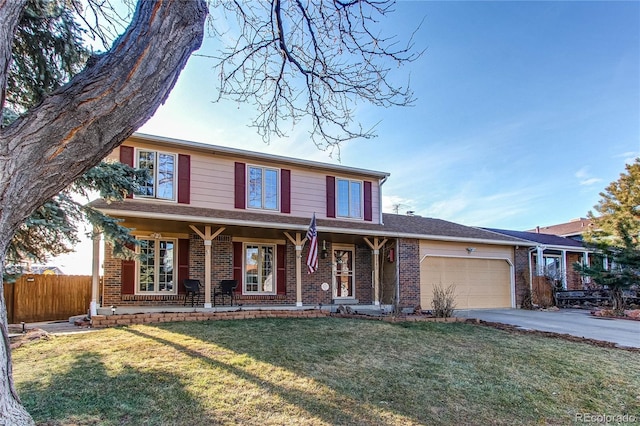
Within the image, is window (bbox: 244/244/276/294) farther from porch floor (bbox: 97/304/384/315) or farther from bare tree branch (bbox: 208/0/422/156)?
bare tree branch (bbox: 208/0/422/156)

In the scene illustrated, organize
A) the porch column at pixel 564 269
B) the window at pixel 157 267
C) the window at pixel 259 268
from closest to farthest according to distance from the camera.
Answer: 1. the window at pixel 157 267
2. the window at pixel 259 268
3. the porch column at pixel 564 269

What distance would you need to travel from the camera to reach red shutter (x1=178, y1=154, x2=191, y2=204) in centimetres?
Result: 1158

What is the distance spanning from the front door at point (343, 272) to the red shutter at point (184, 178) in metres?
5.49

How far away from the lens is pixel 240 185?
1238 centimetres

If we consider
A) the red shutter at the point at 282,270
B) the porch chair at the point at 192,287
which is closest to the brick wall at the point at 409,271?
the red shutter at the point at 282,270

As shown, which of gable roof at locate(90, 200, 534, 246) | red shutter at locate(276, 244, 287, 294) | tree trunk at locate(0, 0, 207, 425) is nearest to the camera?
tree trunk at locate(0, 0, 207, 425)

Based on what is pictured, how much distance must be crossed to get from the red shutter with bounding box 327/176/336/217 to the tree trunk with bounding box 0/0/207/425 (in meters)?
11.1

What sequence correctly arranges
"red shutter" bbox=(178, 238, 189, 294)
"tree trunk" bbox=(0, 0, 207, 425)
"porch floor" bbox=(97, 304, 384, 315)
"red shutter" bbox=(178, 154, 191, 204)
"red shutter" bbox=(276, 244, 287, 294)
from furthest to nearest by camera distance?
"red shutter" bbox=(276, 244, 287, 294), "red shutter" bbox=(178, 238, 189, 294), "red shutter" bbox=(178, 154, 191, 204), "porch floor" bbox=(97, 304, 384, 315), "tree trunk" bbox=(0, 0, 207, 425)

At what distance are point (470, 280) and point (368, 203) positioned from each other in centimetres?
483

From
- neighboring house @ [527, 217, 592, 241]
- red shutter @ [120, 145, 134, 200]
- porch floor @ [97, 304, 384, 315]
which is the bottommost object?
porch floor @ [97, 304, 384, 315]

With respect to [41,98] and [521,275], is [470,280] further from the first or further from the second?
[41,98]

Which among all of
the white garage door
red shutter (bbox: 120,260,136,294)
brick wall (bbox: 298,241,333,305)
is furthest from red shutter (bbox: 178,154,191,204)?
the white garage door

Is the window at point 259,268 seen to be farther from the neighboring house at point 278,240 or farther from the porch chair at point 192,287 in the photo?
the porch chair at point 192,287

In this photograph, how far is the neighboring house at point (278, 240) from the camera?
11.1 meters
